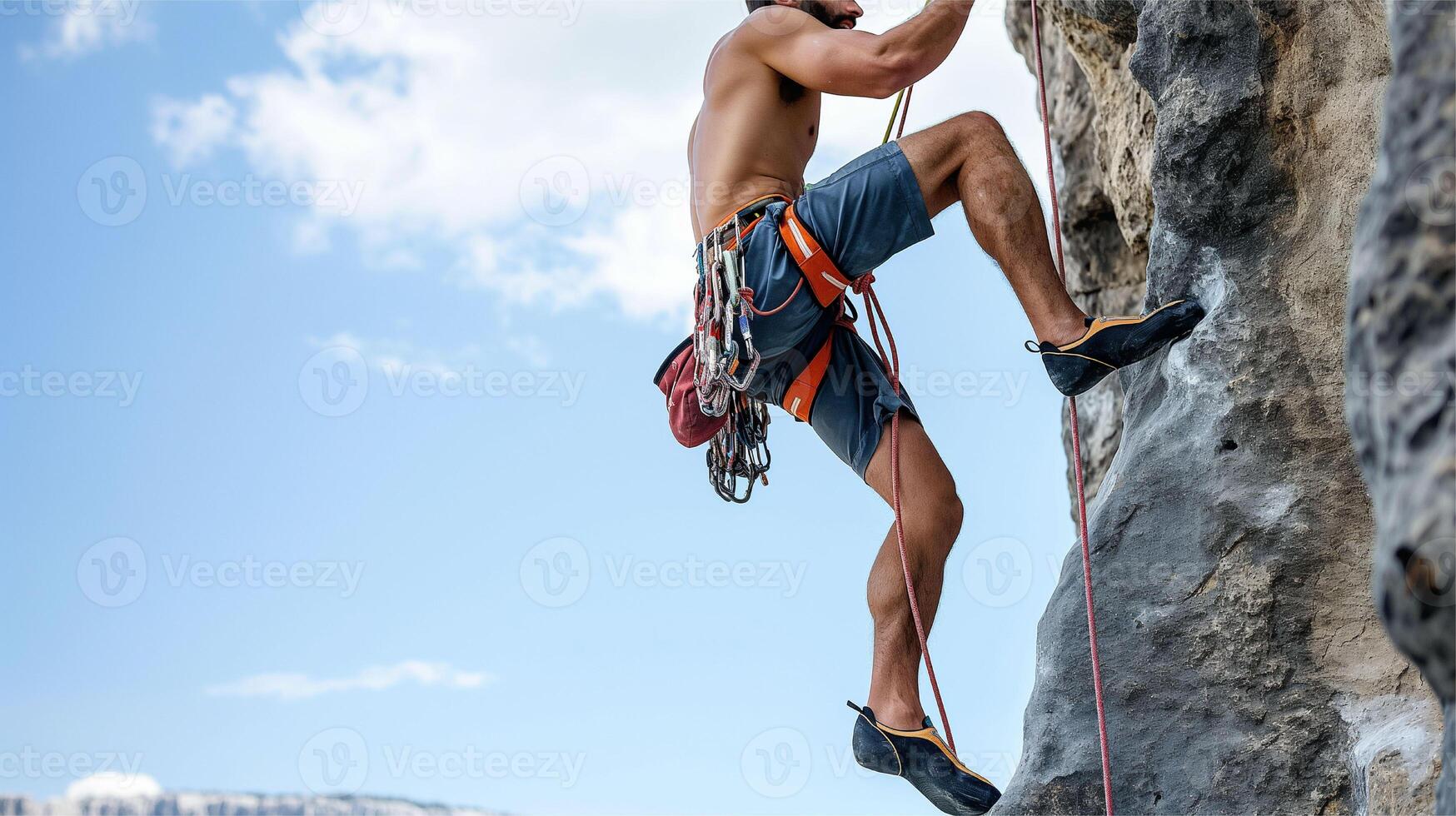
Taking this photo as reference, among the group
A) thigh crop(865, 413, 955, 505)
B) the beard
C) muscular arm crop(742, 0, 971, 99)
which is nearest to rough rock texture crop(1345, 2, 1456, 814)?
muscular arm crop(742, 0, 971, 99)

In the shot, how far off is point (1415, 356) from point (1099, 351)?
1284 mm

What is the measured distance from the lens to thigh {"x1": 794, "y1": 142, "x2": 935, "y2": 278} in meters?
2.87

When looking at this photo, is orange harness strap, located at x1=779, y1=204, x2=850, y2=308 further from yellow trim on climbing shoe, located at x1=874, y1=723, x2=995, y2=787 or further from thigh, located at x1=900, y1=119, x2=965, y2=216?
yellow trim on climbing shoe, located at x1=874, y1=723, x2=995, y2=787

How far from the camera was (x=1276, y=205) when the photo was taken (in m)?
2.97

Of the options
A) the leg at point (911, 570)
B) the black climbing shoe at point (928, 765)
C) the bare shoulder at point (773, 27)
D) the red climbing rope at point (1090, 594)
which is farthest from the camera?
the bare shoulder at point (773, 27)

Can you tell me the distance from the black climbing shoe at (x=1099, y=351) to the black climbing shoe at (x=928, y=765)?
82 cm

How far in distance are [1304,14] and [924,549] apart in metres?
1.49

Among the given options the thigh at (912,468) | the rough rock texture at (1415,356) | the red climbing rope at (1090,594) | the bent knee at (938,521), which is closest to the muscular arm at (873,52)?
the red climbing rope at (1090,594)

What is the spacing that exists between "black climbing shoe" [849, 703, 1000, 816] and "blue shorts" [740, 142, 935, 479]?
24.8 inches

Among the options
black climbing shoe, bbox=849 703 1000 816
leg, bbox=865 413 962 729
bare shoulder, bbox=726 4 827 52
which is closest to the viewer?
black climbing shoe, bbox=849 703 1000 816

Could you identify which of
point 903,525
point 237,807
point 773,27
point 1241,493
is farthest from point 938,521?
point 237,807

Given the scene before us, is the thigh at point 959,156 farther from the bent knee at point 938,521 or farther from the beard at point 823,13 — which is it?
the bent knee at point 938,521

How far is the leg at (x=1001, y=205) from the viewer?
9.32ft

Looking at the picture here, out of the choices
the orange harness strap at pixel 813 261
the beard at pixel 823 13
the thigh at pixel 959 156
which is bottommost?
the orange harness strap at pixel 813 261
